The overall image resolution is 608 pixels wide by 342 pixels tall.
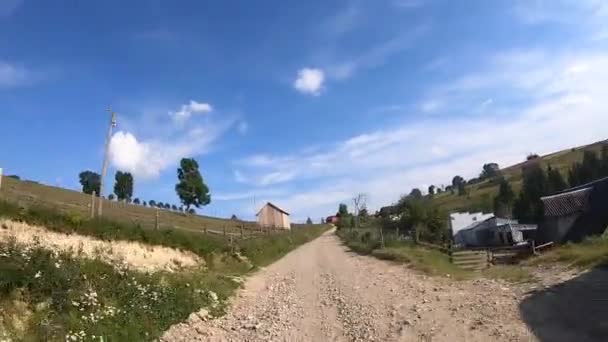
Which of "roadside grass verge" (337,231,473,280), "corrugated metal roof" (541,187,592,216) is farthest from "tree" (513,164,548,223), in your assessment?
"roadside grass verge" (337,231,473,280)

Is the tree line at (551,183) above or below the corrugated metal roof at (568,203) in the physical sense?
above

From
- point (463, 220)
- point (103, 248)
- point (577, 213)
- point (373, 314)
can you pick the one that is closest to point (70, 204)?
point (103, 248)

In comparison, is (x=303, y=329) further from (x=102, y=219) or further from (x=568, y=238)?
(x=568, y=238)

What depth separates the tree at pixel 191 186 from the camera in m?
102

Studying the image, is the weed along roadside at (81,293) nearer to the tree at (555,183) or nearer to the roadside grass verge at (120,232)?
the roadside grass verge at (120,232)

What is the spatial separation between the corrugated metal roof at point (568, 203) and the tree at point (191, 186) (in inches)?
2854

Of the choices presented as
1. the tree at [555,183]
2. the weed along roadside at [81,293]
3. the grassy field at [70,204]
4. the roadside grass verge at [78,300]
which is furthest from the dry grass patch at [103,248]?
the tree at [555,183]

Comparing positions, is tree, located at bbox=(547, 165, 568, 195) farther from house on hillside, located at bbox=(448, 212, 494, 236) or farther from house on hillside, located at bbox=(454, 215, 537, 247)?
house on hillside, located at bbox=(454, 215, 537, 247)

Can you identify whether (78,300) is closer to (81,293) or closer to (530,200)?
(81,293)

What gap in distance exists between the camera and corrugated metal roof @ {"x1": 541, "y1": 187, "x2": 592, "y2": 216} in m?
41.4

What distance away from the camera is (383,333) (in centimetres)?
1150

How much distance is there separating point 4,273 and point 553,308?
13.1 meters

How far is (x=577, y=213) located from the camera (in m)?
41.4

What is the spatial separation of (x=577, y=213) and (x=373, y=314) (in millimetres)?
35004
